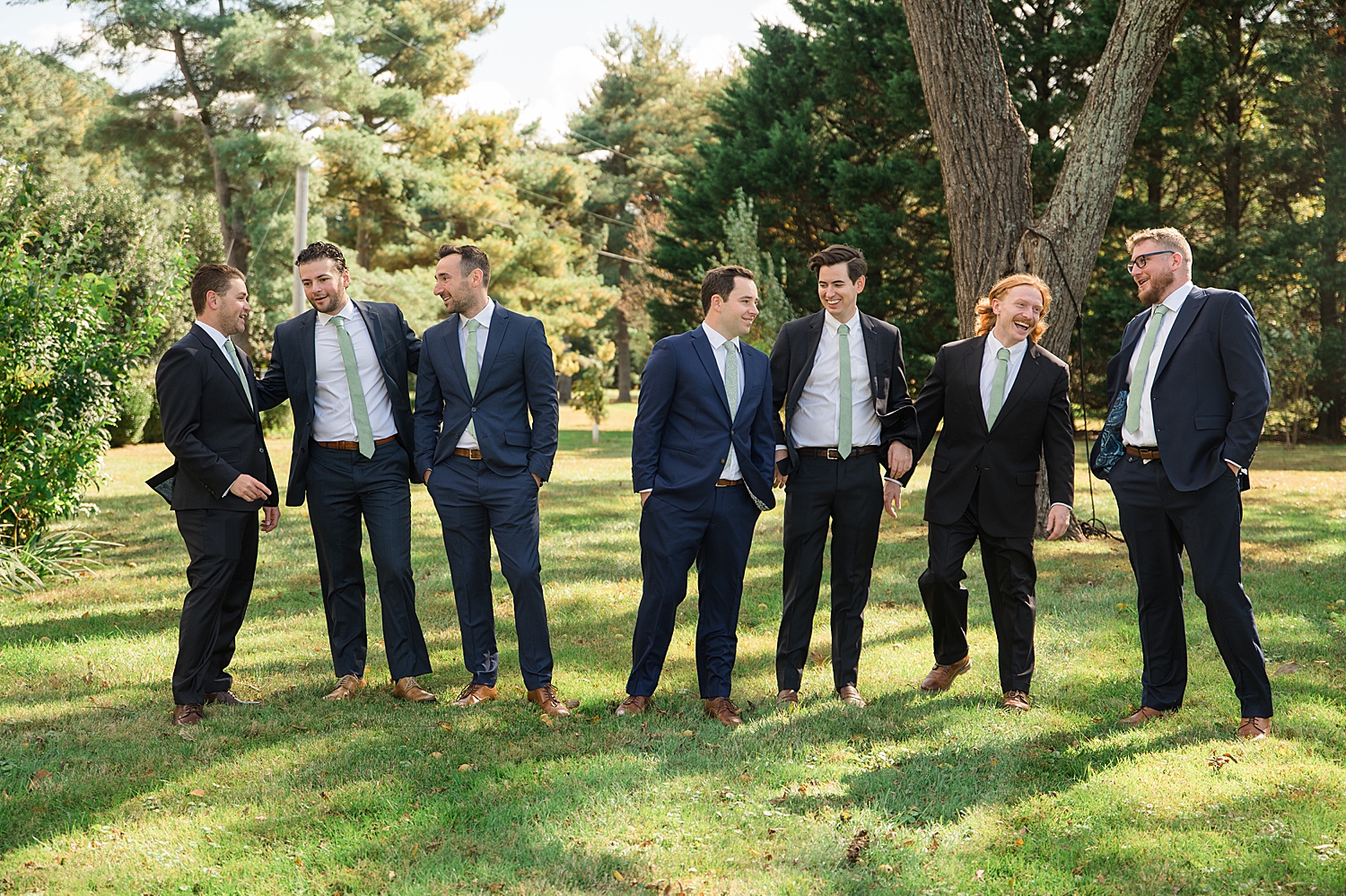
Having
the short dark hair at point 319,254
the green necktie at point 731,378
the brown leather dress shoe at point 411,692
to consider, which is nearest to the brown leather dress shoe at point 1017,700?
the green necktie at point 731,378

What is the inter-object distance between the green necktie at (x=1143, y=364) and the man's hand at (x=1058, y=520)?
54cm

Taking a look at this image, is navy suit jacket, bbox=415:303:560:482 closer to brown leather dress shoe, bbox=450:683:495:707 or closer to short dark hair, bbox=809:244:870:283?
brown leather dress shoe, bbox=450:683:495:707

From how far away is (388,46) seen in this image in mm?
31062

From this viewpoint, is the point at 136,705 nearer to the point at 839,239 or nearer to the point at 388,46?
the point at 839,239

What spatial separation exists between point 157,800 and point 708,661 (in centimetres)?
257

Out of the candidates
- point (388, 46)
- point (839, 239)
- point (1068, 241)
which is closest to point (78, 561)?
point (1068, 241)

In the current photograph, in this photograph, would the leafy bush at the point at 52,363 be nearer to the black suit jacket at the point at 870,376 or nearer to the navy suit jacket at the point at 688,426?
the navy suit jacket at the point at 688,426

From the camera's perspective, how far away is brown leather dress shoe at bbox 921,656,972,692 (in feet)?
19.4

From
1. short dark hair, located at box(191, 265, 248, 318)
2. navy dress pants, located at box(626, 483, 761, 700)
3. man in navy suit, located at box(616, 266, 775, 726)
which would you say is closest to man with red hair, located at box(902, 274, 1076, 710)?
man in navy suit, located at box(616, 266, 775, 726)

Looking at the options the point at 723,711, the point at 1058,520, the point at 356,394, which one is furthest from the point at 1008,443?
the point at 356,394

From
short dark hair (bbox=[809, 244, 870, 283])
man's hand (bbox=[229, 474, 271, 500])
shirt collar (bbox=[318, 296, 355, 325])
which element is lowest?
man's hand (bbox=[229, 474, 271, 500])

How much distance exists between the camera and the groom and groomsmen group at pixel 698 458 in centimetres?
527

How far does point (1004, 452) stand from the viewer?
18.1 feet

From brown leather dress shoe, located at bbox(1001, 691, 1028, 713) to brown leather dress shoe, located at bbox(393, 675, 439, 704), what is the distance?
3.05 meters
